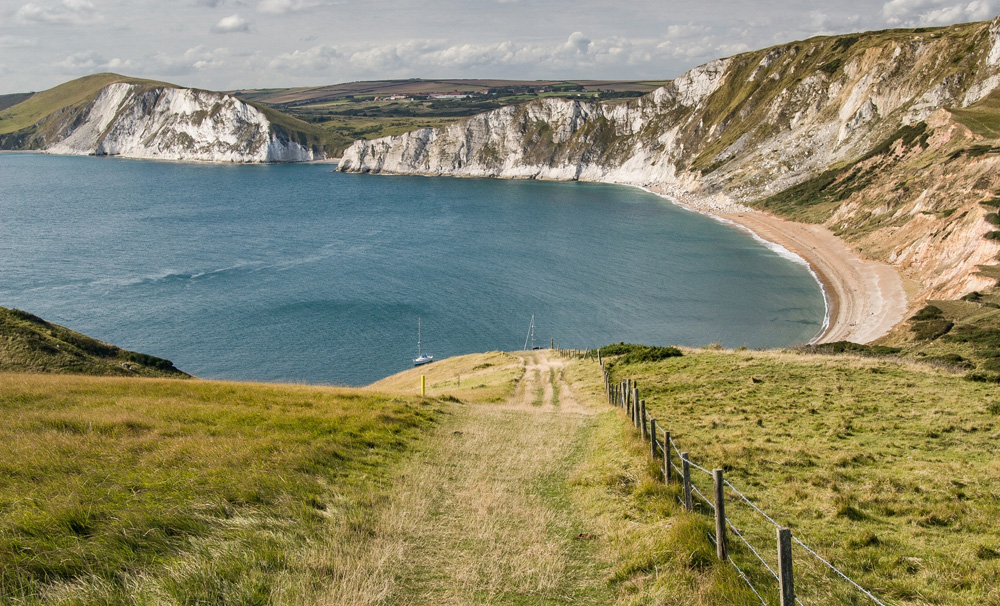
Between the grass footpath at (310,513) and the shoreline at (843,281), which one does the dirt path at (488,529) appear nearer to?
the grass footpath at (310,513)

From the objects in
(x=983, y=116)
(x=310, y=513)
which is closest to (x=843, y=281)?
(x=983, y=116)

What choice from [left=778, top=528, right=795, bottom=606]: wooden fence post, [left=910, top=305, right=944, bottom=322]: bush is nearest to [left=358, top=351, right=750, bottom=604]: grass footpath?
[left=778, top=528, right=795, bottom=606]: wooden fence post

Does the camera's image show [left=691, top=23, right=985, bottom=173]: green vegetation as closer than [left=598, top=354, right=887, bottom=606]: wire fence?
No

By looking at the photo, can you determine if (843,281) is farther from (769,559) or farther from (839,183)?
(769,559)

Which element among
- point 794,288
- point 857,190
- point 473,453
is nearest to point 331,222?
point 794,288

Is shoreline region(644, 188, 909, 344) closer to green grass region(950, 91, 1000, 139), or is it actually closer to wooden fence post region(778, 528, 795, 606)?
green grass region(950, 91, 1000, 139)

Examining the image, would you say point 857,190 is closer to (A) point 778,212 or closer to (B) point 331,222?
(A) point 778,212
